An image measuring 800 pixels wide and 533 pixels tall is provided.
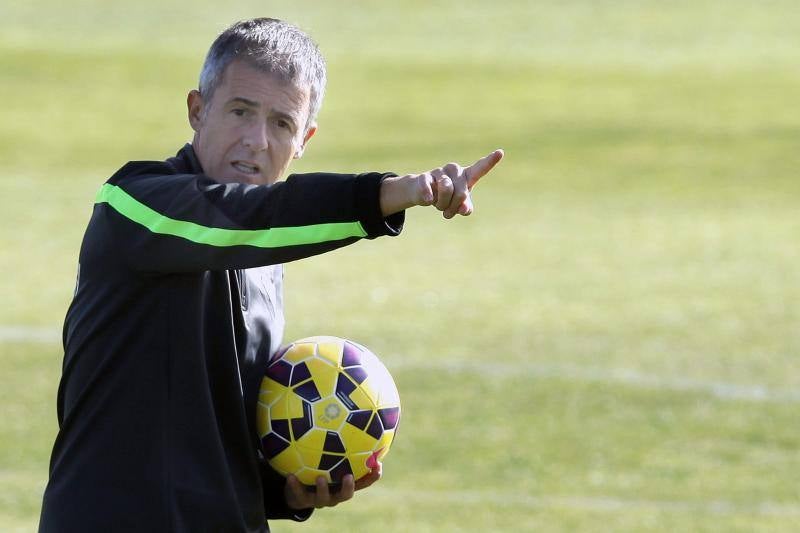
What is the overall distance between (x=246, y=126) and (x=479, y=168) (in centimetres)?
68

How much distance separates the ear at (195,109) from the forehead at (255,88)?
0.28ft

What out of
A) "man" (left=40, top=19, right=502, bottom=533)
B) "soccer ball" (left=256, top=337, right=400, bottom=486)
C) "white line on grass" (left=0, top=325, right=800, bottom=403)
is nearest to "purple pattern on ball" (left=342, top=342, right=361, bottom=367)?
"soccer ball" (left=256, top=337, right=400, bottom=486)

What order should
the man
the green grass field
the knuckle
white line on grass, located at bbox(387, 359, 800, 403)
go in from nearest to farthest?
the knuckle
the man
the green grass field
white line on grass, located at bbox(387, 359, 800, 403)

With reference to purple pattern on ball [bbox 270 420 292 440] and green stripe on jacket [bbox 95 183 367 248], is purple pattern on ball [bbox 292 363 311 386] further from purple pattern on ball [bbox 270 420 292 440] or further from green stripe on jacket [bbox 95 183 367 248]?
green stripe on jacket [bbox 95 183 367 248]

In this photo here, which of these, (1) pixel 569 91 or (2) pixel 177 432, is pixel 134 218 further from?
(1) pixel 569 91

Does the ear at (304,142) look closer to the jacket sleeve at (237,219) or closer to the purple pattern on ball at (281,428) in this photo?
the jacket sleeve at (237,219)

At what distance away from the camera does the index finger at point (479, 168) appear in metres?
3.12

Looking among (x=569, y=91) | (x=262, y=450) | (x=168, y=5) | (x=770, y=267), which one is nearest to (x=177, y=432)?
(x=262, y=450)

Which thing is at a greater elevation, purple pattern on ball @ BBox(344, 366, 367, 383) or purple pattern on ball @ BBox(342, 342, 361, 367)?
purple pattern on ball @ BBox(342, 342, 361, 367)

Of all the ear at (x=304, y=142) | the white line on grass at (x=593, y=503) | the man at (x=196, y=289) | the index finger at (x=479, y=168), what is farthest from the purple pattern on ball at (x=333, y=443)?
the white line on grass at (x=593, y=503)

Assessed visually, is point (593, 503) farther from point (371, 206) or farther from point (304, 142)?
point (371, 206)

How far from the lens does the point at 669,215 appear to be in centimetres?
2003

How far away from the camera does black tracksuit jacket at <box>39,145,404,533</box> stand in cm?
335

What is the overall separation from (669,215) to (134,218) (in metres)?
17.2
